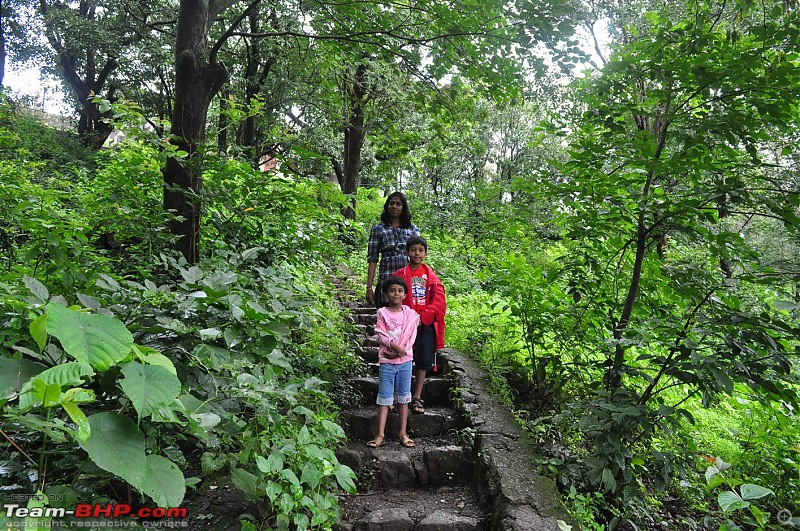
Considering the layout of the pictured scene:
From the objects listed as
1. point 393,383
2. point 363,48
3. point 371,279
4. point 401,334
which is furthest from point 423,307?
point 363,48

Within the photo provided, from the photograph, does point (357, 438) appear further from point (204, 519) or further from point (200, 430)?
point (200, 430)

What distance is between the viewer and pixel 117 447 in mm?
1188

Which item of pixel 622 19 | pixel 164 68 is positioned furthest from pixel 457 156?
pixel 164 68

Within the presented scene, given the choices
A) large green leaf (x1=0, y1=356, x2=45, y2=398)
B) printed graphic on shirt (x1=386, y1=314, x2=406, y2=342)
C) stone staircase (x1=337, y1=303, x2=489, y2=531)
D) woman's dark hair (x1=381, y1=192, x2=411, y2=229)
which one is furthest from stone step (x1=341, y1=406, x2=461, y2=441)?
large green leaf (x1=0, y1=356, x2=45, y2=398)

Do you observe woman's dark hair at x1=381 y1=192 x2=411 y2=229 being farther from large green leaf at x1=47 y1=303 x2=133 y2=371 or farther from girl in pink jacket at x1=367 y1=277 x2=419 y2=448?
large green leaf at x1=47 y1=303 x2=133 y2=371

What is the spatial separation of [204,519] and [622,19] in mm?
11471

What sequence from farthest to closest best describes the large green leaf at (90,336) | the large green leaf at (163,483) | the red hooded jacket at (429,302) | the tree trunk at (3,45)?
the tree trunk at (3,45) < the red hooded jacket at (429,302) < the large green leaf at (163,483) < the large green leaf at (90,336)

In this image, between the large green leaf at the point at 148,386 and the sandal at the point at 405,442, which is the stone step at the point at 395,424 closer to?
the sandal at the point at 405,442

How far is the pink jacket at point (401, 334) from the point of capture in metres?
3.89

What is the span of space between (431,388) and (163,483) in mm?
3672

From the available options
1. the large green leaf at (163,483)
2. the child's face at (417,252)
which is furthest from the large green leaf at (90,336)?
the child's face at (417,252)

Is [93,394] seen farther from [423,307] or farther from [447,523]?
[423,307]

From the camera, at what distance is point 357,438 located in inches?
163

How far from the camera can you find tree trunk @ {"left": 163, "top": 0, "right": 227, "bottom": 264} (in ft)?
12.4
